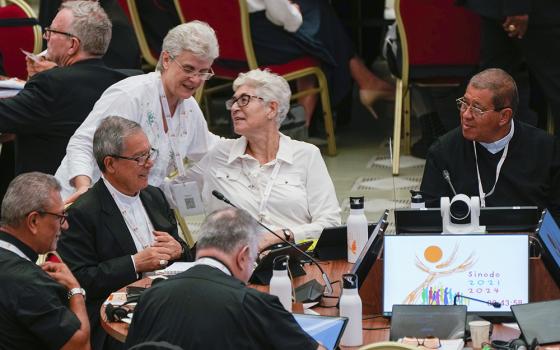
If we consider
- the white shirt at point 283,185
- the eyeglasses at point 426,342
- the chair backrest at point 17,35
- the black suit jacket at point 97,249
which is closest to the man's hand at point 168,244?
the black suit jacket at point 97,249

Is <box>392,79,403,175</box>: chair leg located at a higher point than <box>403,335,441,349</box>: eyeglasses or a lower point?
lower

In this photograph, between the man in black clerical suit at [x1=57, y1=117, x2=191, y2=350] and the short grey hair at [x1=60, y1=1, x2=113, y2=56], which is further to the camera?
the short grey hair at [x1=60, y1=1, x2=113, y2=56]

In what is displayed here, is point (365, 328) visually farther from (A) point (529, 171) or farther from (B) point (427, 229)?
(A) point (529, 171)

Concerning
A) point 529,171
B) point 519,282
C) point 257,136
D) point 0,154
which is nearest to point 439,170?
point 529,171

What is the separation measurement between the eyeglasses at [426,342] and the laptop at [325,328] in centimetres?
21

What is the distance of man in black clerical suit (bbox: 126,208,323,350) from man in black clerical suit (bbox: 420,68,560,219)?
1926 millimetres

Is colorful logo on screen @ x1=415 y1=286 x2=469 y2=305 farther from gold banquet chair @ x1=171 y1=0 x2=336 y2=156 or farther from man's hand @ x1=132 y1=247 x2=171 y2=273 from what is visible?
gold banquet chair @ x1=171 y1=0 x2=336 y2=156

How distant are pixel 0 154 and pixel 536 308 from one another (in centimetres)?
392

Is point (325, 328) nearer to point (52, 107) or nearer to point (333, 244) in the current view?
point (333, 244)

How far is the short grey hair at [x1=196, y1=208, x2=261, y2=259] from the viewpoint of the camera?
3.96 meters

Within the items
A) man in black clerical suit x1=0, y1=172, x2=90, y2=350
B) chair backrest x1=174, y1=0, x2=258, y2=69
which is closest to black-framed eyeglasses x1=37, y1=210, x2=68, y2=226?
man in black clerical suit x1=0, y1=172, x2=90, y2=350

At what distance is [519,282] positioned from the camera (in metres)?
4.45

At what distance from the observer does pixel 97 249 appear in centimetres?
512

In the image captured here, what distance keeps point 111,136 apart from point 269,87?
1014 mm
